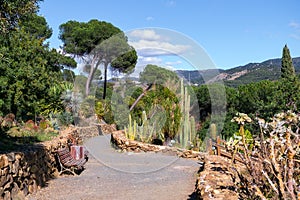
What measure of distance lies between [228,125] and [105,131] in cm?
742

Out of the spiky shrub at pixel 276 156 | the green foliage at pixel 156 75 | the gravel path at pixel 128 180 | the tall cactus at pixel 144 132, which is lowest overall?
the gravel path at pixel 128 180

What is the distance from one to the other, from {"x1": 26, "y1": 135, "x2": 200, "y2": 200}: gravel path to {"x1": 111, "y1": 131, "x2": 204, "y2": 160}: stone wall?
439 mm

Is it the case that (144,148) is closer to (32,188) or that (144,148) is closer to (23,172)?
(32,188)

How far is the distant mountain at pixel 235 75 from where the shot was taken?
1327cm

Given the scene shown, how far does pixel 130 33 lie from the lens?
12312mm

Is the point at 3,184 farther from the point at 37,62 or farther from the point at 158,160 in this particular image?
the point at 37,62

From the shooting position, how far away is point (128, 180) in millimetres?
7789

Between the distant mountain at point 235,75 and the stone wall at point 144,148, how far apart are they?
2852mm

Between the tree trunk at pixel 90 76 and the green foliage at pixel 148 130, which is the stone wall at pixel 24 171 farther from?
the tree trunk at pixel 90 76

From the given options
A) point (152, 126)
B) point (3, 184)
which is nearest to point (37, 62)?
point (152, 126)

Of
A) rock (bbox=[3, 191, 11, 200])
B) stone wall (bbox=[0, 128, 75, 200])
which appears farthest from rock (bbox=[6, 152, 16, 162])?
rock (bbox=[3, 191, 11, 200])

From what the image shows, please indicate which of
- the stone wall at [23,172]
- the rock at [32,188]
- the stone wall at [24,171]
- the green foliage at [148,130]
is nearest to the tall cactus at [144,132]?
the green foliage at [148,130]

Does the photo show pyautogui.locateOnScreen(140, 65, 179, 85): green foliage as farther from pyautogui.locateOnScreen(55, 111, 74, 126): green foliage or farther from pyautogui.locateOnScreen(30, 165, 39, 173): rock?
pyautogui.locateOnScreen(30, 165, 39, 173): rock

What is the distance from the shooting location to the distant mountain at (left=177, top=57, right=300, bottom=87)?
13273mm
